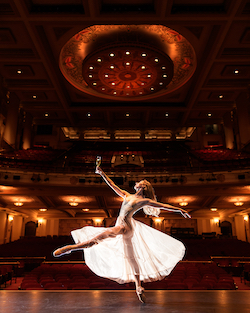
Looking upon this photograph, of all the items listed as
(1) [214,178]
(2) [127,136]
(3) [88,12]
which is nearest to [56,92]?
(3) [88,12]

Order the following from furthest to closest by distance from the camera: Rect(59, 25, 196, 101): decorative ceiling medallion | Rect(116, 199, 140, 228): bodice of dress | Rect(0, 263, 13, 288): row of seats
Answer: Rect(59, 25, 196, 101): decorative ceiling medallion
Rect(0, 263, 13, 288): row of seats
Rect(116, 199, 140, 228): bodice of dress

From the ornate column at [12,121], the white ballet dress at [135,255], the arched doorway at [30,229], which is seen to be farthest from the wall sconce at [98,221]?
the white ballet dress at [135,255]

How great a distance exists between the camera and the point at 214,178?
14.0 meters

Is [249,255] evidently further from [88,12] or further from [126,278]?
A: [88,12]

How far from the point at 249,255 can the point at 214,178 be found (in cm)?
450

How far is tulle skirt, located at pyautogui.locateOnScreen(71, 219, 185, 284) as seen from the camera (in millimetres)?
3398

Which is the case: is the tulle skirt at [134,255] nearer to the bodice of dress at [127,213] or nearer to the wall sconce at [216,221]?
the bodice of dress at [127,213]

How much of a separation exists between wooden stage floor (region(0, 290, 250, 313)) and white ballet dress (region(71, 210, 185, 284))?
0.36 m

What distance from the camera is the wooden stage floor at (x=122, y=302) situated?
3.02 m

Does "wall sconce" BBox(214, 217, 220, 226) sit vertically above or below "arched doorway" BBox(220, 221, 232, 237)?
above

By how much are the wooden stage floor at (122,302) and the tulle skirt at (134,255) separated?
1.18ft

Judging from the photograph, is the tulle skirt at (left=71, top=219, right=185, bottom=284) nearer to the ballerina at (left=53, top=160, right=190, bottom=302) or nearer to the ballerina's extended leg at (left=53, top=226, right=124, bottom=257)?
the ballerina at (left=53, top=160, right=190, bottom=302)

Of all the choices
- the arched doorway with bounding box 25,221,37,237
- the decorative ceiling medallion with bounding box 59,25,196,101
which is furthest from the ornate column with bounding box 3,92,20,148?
the arched doorway with bounding box 25,221,37,237

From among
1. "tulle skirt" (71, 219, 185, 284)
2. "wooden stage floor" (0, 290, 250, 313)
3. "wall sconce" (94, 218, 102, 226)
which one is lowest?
"wooden stage floor" (0, 290, 250, 313)
